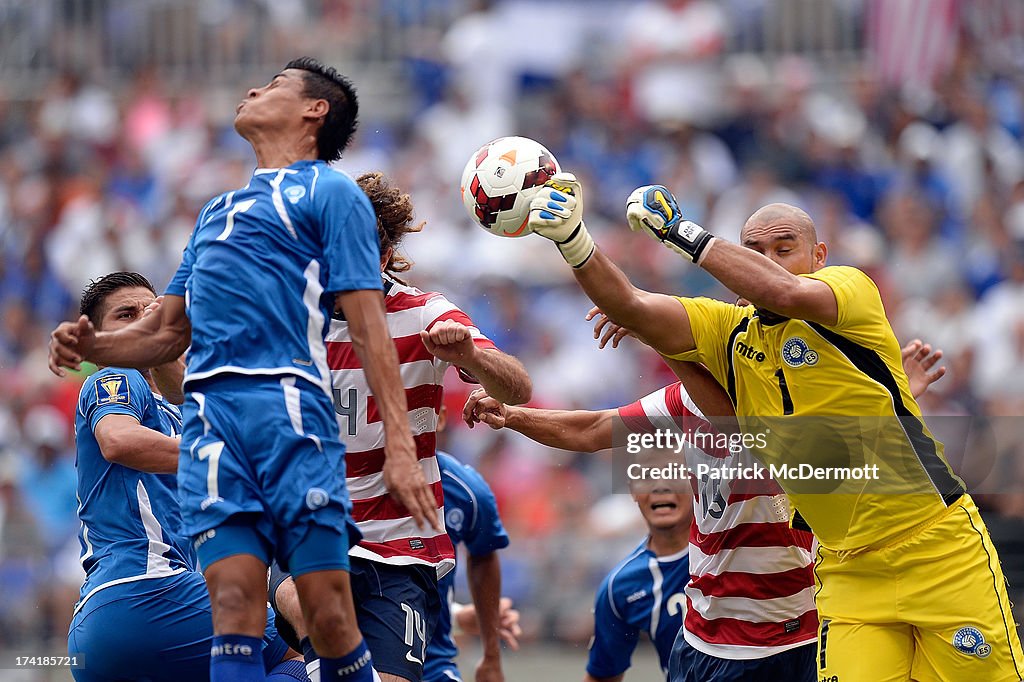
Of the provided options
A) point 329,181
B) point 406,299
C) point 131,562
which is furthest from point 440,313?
point 131,562

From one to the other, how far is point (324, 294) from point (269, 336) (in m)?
0.27

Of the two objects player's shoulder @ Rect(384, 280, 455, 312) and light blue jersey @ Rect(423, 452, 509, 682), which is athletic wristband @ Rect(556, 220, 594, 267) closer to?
player's shoulder @ Rect(384, 280, 455, 312)

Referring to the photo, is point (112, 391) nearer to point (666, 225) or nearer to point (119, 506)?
point (119, 506)

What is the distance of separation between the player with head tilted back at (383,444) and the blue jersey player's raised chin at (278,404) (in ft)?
2.61

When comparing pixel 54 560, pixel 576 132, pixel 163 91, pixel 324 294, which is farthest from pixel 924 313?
pixel 163 91

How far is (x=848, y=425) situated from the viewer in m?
5.70

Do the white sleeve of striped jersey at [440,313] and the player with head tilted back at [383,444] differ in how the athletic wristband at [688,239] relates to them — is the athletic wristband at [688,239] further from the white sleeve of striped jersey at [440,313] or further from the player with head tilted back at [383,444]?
the white sleeve of striped jersey at [440,313]

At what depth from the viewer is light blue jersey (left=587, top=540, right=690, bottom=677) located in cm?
729

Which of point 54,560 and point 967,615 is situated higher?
point 967,615

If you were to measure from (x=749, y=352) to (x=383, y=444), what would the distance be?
156cm

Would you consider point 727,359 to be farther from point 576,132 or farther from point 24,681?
point 576,132

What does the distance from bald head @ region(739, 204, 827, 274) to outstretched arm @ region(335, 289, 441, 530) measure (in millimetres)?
1949

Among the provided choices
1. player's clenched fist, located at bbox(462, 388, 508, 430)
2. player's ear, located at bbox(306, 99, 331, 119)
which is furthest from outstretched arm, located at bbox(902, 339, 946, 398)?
player's ear, located at bbox(306, 99, 331, 119)

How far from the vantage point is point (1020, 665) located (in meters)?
5.45
